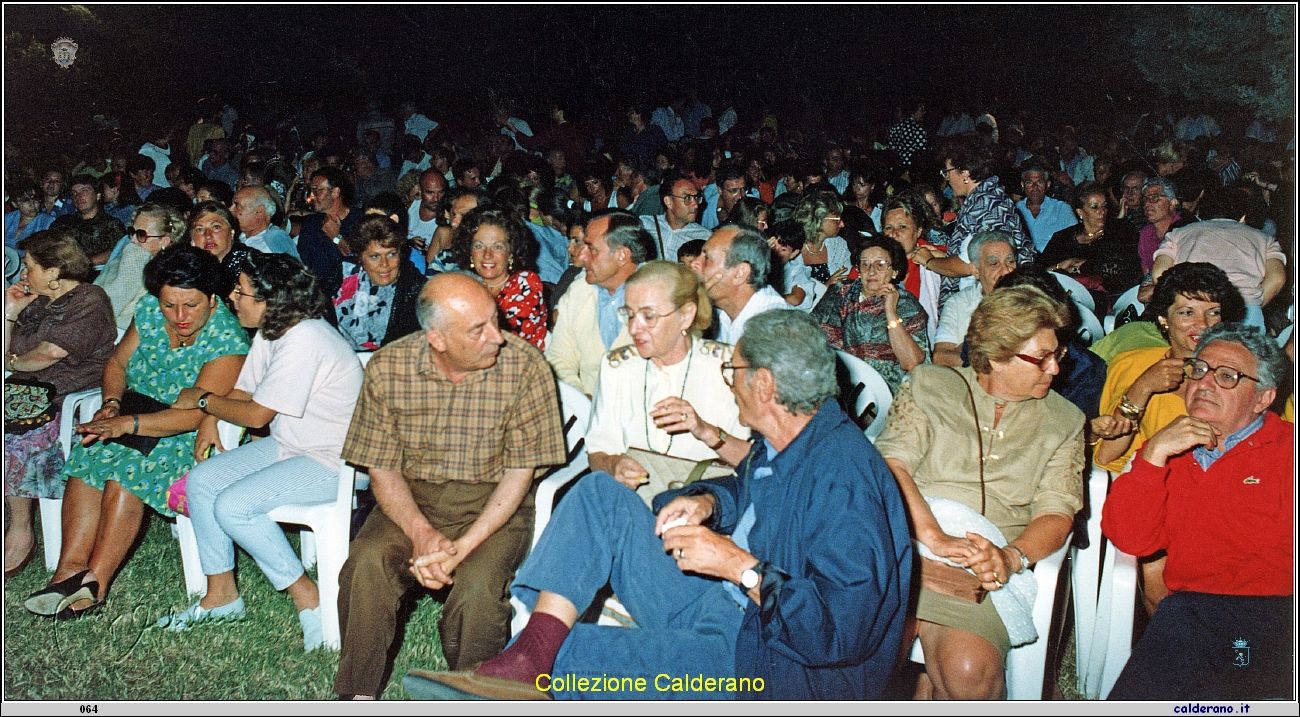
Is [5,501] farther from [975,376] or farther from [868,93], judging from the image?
[868,93]

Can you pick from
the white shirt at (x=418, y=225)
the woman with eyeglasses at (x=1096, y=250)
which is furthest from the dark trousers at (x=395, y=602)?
the white shirt at (x=418, y=225)

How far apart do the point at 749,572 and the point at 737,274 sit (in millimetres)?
1932

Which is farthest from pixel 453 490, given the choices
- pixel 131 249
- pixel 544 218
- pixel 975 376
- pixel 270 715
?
pixel 544 218

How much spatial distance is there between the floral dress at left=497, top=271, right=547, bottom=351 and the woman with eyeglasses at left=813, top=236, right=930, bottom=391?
1.31m

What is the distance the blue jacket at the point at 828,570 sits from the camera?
6.61 ft

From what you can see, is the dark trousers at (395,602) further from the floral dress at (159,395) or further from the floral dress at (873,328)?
the floral dress at (873,328)

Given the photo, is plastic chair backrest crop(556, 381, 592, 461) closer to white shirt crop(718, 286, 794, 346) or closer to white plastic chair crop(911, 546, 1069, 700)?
white shirt crop(718, 286, 794, 346)

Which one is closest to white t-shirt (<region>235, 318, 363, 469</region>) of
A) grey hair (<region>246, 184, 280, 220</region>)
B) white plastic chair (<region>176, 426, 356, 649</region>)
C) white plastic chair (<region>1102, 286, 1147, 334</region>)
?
white plastic chair (<region>176, 426, 356, 649</region>)

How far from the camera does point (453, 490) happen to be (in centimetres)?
310

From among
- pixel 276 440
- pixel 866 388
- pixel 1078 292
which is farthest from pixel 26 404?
pixel 1078 292

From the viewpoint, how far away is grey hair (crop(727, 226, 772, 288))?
386cm

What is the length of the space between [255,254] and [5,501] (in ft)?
5.55

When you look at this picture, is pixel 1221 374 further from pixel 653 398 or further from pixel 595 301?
pixel 595 301

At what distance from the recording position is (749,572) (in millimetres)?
2150
